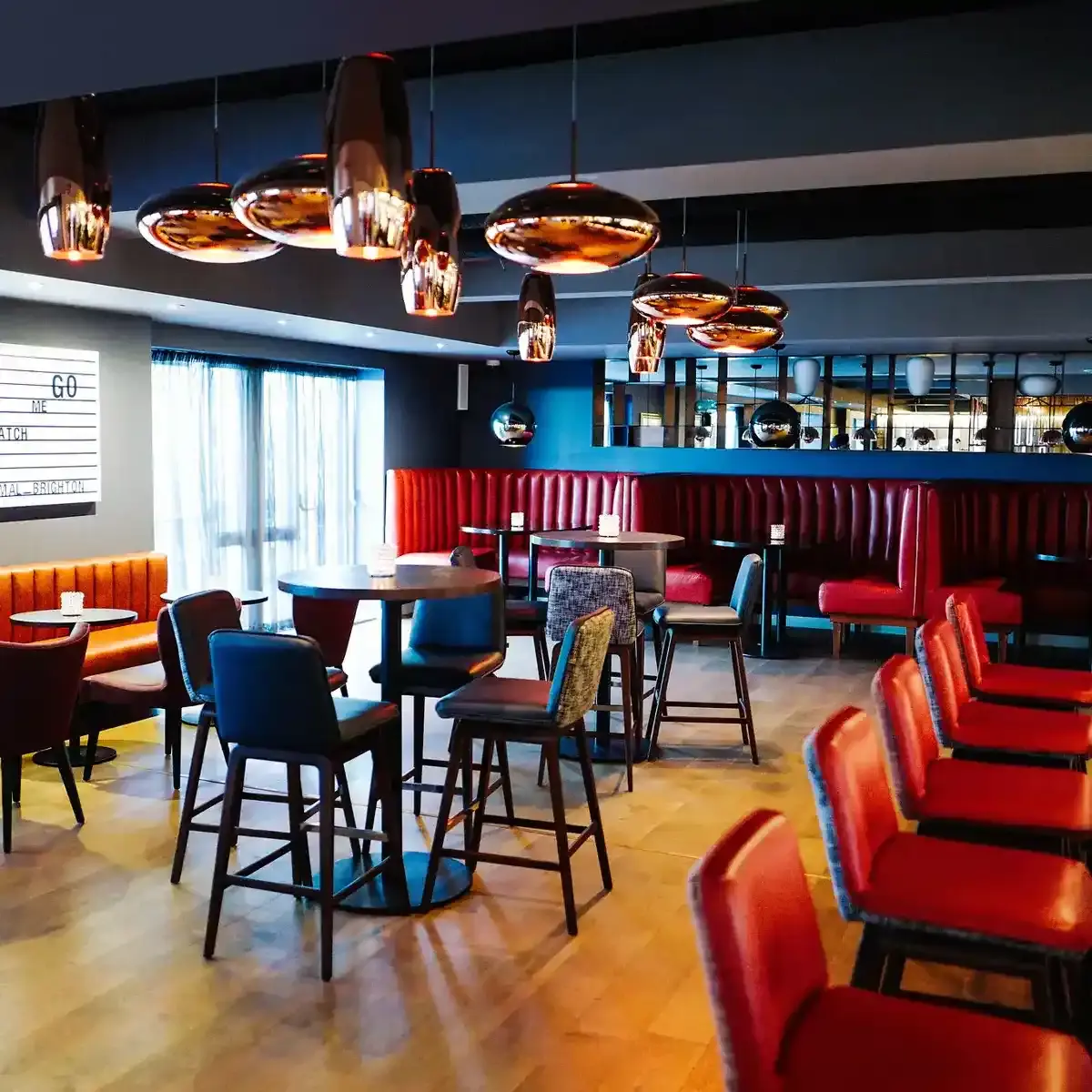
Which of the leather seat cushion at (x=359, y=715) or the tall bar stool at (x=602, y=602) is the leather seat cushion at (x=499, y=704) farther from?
the tall bar stool at (x=602, y=602)

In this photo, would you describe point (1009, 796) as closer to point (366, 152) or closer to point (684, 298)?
point (684, 298)

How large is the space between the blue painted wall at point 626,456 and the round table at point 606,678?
356 centimetres

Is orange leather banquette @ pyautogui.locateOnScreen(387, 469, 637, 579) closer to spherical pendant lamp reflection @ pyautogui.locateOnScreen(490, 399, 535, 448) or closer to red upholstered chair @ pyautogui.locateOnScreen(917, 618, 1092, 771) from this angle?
spherical pendant lamp reflection @ pyautogui.locateOnScreen(490, 399, 535, 448)

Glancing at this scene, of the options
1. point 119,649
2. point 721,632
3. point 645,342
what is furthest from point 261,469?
point 721,632

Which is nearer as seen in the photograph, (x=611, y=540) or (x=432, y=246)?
(x=432, y=246)

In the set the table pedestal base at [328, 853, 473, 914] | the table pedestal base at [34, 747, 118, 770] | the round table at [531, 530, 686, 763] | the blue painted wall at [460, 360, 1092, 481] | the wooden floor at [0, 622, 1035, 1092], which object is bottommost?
the wooden floor at [0, 622, 1035, 1092]

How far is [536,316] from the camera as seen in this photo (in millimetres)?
4195

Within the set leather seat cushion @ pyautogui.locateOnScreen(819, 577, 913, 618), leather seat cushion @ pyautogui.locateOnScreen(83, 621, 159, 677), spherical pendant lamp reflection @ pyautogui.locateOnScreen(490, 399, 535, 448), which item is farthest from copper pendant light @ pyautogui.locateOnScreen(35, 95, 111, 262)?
leather seat cushion @ pyautogui.locateOnScreen(819, 577, 913, 618)

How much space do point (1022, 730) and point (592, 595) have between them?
1796mm

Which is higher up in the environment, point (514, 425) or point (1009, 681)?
point (514, 425)

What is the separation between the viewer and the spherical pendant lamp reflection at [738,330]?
397 centimetres

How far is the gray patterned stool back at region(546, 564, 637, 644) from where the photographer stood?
4.60 meters

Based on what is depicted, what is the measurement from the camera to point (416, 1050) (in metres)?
2.62

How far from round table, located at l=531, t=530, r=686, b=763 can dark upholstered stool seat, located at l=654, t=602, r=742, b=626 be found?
273 millimetres
